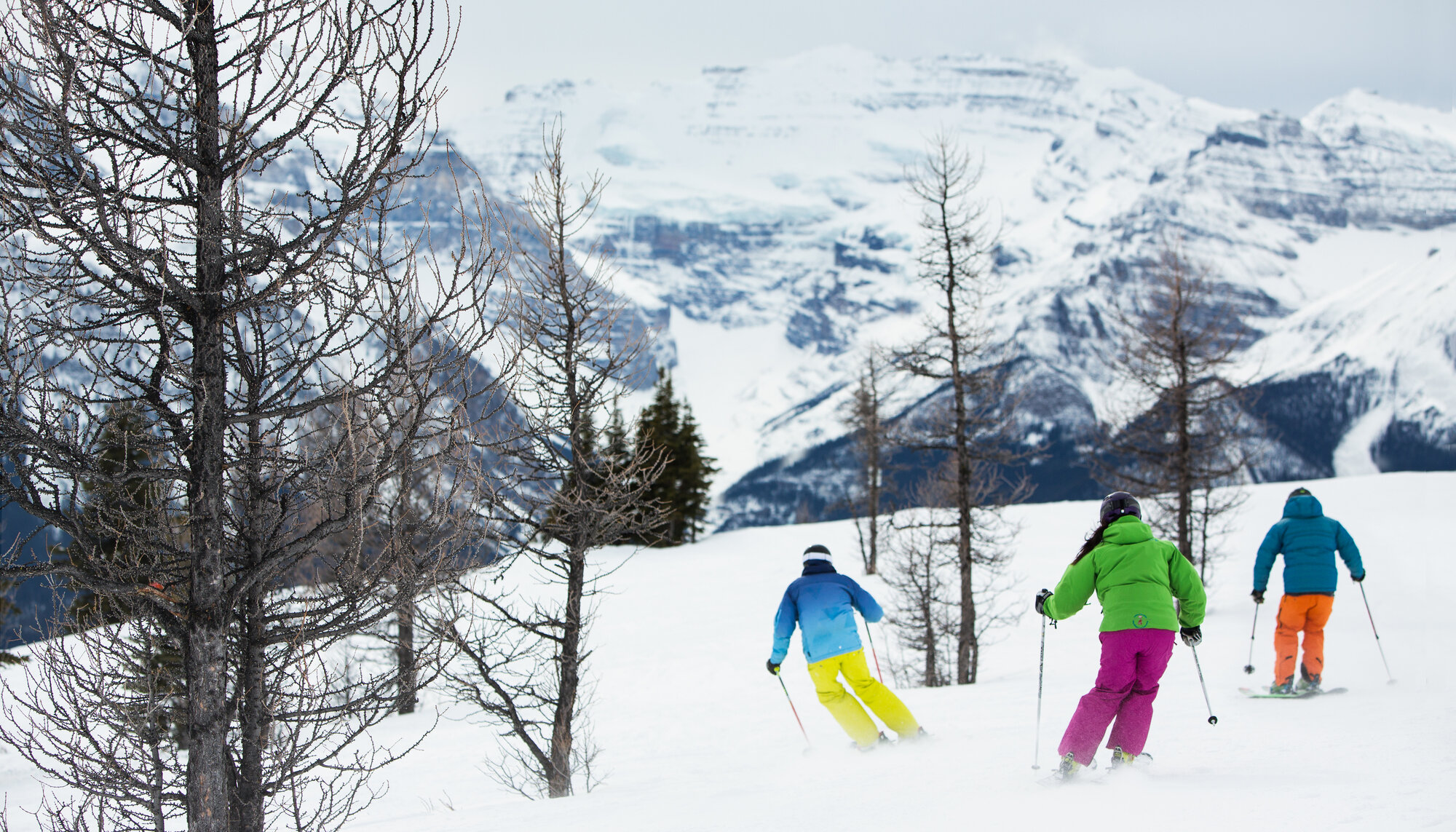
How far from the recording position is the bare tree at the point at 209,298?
3.43 metres

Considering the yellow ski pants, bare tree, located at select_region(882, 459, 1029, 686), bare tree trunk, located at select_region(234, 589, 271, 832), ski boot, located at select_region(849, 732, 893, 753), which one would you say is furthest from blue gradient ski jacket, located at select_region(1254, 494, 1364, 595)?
bare tree trunk, located at select_region(234, 589, 271, 832)

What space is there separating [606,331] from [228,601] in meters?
5.74

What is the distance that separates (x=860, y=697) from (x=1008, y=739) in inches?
48.5

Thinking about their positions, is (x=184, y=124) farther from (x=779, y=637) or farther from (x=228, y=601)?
(x=779, y=637)

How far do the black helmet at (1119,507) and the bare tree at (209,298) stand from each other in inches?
156

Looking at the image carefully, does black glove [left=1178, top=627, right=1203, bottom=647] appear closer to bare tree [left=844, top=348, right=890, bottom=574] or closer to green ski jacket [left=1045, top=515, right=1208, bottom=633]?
green ski jacket [left=1045, top=515, right=1208, bottom=633]

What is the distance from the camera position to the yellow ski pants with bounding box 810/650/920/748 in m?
7.29

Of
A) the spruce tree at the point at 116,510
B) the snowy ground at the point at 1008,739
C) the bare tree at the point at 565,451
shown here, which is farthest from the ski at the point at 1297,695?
the spruce tree at the point at 116,510

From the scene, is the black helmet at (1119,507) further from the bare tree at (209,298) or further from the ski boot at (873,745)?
the bare tree at (209,298)

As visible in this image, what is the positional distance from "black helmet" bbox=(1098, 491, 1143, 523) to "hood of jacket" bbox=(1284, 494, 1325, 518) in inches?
167

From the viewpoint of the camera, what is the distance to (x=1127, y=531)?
5.55 metres

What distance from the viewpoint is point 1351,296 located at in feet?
552

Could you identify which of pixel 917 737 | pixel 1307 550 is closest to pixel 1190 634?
pixel 917 737

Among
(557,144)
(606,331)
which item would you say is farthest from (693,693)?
(557,144)
